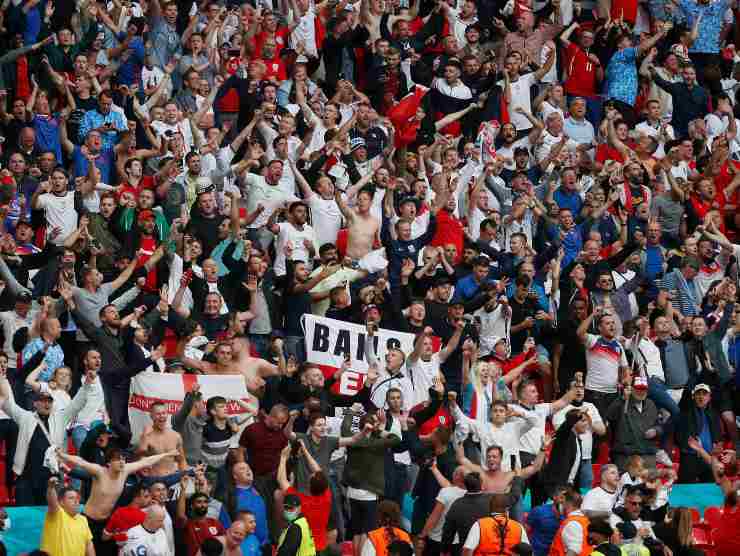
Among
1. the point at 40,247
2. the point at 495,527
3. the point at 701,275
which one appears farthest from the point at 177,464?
the point at 701,275

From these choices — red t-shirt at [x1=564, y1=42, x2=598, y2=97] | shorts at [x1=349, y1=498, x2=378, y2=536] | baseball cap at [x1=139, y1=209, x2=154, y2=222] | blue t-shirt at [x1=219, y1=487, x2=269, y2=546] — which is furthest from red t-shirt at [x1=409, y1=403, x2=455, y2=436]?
red t-shirt at [x1=564, y1=42, x2=598, y2=97]

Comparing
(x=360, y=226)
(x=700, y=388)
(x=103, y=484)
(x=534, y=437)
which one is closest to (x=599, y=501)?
(x=534, y=437)

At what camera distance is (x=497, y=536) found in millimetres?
16062

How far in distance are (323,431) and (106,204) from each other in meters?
4.50

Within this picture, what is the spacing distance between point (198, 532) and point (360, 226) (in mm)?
6290

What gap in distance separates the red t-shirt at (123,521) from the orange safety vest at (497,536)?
2.61m

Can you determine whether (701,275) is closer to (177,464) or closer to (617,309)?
(617,309)

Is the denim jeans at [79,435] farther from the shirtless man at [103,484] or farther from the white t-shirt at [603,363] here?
the white t-shirt at [603,363]

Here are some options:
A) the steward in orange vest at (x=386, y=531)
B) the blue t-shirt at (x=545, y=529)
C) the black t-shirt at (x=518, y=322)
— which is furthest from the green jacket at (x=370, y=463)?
the black t-shirt at (x=518, y=322)

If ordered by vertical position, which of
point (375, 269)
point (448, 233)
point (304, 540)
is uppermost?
point (448, 233)

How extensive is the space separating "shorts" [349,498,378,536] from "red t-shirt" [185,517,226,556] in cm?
150

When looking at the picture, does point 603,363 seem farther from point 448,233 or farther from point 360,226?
point 360,226

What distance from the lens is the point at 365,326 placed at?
788 inches

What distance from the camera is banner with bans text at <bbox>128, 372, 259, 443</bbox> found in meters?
18.4
